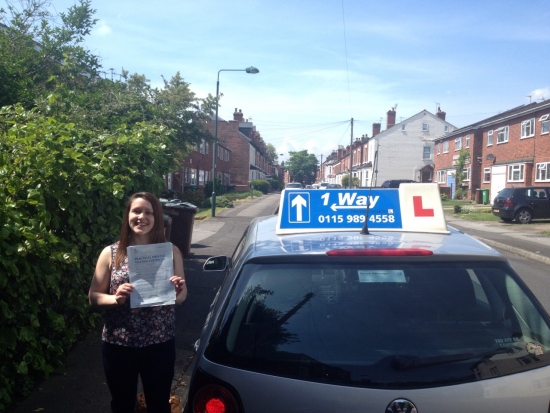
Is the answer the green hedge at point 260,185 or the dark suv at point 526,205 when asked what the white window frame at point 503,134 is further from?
the green hedge at point 260,185

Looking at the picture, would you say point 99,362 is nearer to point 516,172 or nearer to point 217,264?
point 217,264

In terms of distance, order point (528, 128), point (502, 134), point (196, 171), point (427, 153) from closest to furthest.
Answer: point (528, 128) < point (502, 134) < point (196, 171) < point (427, 153)

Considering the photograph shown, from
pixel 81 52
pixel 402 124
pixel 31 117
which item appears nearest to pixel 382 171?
pixel 402 124

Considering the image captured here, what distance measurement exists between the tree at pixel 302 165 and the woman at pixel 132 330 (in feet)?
396

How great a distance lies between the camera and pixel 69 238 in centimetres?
489

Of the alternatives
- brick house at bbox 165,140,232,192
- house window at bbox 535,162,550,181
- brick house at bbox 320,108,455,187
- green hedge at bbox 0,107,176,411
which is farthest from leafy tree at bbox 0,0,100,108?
brick house at bbox 320,108,455,187

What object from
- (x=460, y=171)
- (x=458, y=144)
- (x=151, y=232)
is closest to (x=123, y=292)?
(x=151, y=232)

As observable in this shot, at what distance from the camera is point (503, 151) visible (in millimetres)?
37969

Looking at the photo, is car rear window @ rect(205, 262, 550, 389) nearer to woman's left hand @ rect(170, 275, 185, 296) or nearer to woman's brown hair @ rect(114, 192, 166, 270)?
woman's left hand @ rect(170, 275, 185, 296)

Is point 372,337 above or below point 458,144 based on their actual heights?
below

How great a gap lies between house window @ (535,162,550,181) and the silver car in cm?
3282

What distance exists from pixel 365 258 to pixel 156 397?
5.20ft

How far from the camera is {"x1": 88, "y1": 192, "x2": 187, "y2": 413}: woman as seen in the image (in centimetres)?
302

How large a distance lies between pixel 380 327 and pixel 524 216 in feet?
76.2
